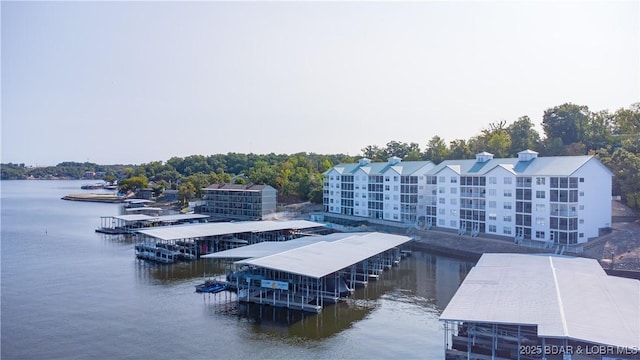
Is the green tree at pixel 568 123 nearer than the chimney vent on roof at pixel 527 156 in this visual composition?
No

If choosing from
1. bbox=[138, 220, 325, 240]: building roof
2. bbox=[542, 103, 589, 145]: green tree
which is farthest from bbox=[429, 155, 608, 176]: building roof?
bbox=[542, 103, 589, 145]: green tree

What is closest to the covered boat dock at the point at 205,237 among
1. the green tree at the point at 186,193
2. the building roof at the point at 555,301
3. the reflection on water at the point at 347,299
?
the reflection on water at the point at 347,299

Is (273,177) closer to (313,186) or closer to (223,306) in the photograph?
(313,186)

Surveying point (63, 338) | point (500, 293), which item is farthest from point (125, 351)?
point (500, 293)

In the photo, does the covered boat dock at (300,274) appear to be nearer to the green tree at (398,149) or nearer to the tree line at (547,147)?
the tree line at (547,147)

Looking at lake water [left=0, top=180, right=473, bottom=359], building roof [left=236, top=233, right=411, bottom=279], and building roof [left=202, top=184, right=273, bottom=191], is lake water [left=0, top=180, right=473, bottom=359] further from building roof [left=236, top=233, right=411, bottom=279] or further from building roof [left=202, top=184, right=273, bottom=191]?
building roof [left=202, top=184, right=273, bottom=191]

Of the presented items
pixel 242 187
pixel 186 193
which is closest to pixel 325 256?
pixel 242 187
